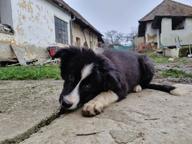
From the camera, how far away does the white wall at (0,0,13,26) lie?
11938 millimetres

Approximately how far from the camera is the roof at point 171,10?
103 ft

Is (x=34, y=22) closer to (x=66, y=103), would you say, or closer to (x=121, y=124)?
(x=66, y=103)

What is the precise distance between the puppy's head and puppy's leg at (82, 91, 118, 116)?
64 mm

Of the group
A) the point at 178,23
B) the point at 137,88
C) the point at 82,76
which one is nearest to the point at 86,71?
the point at 82,76

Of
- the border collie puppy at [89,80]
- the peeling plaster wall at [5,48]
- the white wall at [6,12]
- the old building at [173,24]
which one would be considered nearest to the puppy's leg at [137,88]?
the border collie puppy at [89,80]

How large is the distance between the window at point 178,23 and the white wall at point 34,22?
18.1 meters

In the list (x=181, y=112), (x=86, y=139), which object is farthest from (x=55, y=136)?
(x=181, y=112)

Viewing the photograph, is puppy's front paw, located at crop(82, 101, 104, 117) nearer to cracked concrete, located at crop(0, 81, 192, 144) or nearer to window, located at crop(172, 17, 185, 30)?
cracked concrete, located at crop(0, 81, 192, 144)

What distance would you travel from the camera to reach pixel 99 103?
2.61 metres

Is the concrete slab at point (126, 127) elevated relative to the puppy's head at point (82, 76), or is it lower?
lower

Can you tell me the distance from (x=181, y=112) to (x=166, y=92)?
1.11m

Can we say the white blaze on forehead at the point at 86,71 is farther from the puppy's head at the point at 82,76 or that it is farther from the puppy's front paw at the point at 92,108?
the puppy's front paw at the point at 92,108

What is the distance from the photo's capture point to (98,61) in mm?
2721

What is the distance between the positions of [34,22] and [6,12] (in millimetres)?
2434
